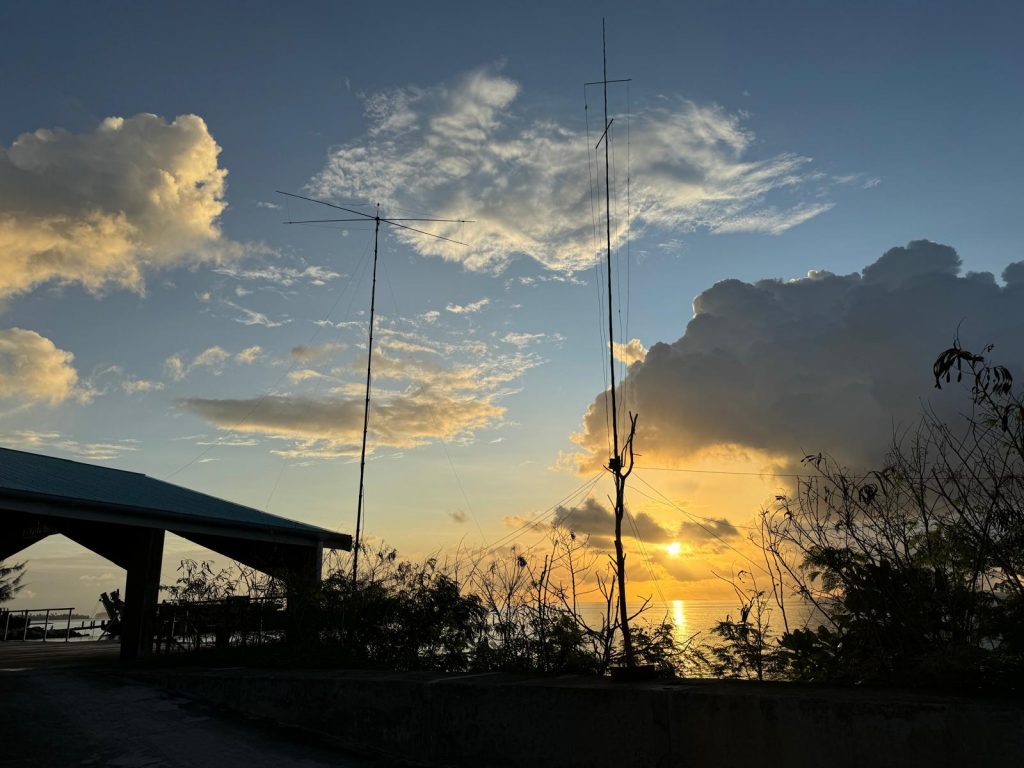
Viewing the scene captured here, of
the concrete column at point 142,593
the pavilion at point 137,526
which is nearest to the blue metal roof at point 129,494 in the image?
the pavilion at point 137,526

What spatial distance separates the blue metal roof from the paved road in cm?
306

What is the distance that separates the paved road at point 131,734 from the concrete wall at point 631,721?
1.31 feet

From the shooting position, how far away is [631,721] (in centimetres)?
553

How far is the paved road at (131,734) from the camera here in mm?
6633

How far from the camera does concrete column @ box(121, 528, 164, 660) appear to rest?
13.8 m

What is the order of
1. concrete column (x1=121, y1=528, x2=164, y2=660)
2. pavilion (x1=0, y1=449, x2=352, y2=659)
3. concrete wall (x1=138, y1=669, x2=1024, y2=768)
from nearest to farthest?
concrete wall (x1=138, y1=669, x2=1024, y2=768) → pavilion (x1=0, y1=449, x2=352, y2=659) → concrete column (x1=121, y1=528, x2=164, y2=660)

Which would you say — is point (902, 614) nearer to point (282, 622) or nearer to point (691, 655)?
point (691, 655)

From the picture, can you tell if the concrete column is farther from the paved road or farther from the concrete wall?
the concrete wall

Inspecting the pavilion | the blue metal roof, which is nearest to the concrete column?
the pavilion

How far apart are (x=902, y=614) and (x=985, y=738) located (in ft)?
5.79

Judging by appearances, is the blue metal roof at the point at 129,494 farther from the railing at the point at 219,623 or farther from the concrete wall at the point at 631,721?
the concrete wall at the point at 631,721

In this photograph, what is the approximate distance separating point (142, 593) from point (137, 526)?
1731 millimetres

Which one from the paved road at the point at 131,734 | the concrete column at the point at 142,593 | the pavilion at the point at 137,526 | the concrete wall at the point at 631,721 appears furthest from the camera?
the concrete column at the point at 142,593

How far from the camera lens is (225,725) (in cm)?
787
